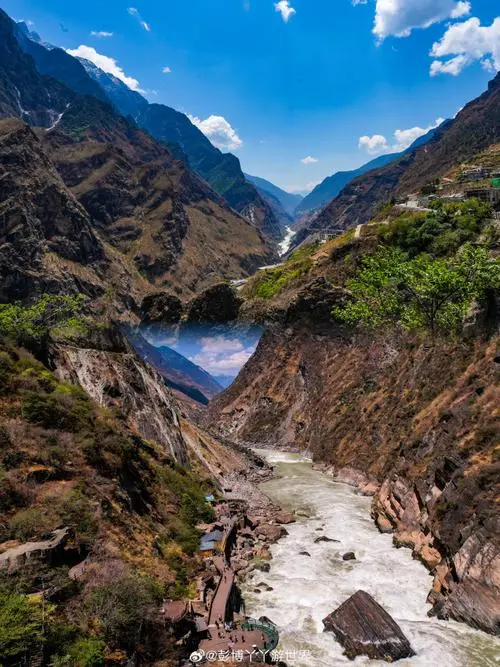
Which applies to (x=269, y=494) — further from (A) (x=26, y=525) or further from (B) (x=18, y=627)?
(B) (x=18, y=627)

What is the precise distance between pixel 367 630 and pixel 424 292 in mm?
39248

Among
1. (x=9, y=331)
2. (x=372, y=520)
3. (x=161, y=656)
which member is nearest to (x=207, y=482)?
(x=372, y=520)

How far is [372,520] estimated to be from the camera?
3338 cm

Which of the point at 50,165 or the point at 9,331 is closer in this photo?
the point at 9,331

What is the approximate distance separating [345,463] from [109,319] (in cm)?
2597

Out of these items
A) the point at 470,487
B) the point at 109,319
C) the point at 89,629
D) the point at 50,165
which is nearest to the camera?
the point at 89,629

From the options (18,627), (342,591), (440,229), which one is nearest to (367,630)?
(342,591)

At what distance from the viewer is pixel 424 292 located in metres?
51.8

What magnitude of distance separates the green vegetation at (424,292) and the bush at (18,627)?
36.5m

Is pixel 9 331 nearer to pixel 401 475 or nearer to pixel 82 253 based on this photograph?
pixel 401 475

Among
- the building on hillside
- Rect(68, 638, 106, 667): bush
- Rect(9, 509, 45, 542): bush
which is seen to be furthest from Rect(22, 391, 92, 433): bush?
the building on hillside

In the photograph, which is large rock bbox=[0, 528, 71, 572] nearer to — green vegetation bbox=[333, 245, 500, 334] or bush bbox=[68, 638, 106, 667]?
bush bbox=[68, 638, 106, 667]

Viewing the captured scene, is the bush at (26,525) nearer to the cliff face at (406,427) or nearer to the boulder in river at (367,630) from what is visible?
the boulder in river at (367,630)

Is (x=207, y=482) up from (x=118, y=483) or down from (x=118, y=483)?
down
